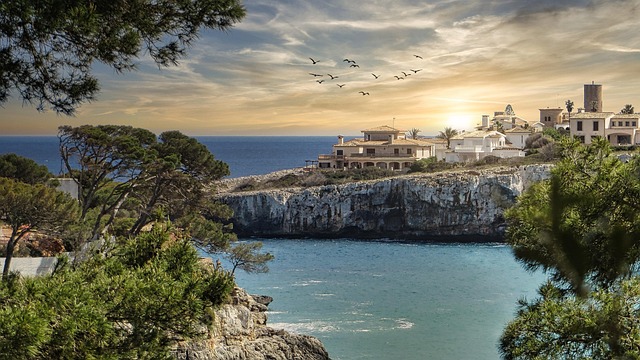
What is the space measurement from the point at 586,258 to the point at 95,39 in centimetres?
519

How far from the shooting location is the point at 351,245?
48281mm

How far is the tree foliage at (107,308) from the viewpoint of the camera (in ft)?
15.8

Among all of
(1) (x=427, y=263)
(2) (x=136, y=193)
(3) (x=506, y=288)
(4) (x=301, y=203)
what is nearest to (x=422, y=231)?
(4) (x=301, y=203)

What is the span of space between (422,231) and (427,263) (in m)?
12.9

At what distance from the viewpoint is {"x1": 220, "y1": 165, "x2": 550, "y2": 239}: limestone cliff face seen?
165 ft

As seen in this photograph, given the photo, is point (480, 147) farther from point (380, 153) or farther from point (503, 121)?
point (503, 121)

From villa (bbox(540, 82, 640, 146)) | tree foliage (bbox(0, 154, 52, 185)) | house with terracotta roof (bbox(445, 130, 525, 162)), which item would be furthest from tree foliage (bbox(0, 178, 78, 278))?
villa (bbox(540, 82, 640, 146))

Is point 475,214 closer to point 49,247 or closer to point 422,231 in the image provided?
point 422,231

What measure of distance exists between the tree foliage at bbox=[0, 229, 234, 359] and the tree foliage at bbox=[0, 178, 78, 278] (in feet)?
31.1

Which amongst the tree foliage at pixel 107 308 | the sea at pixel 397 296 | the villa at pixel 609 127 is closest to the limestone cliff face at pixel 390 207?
the sea at pixel 397 296

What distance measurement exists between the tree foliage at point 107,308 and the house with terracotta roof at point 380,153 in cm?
5649

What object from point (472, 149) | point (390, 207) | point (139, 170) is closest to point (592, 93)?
point (472, 149)

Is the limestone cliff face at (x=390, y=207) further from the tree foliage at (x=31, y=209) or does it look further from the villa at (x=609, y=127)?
the tree foliage at (x=31, y=209)

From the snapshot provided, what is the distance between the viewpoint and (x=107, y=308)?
5.82 metres
